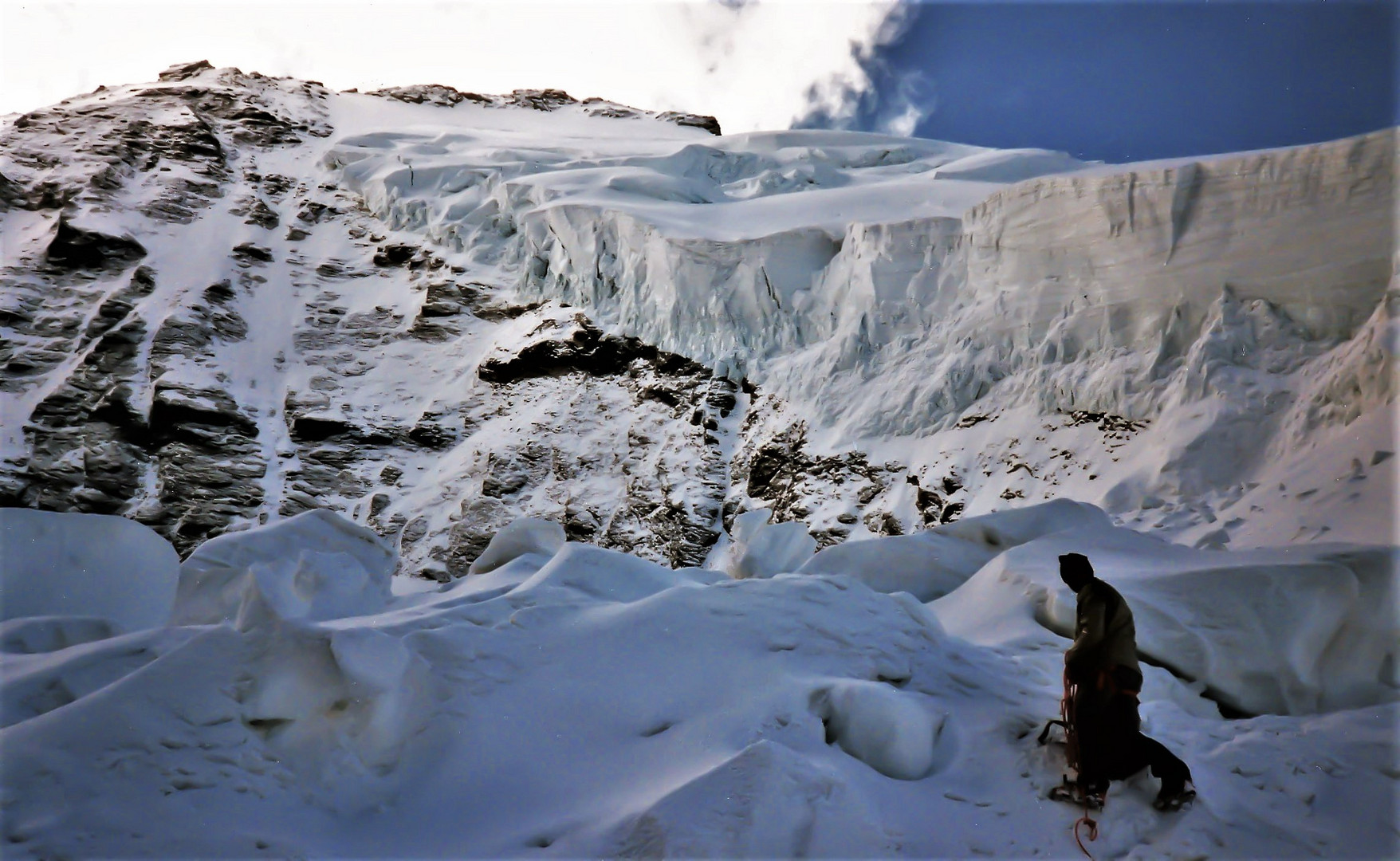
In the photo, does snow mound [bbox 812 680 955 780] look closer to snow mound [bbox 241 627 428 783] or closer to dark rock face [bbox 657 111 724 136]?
snow mound [bbox 241 627 428 783]

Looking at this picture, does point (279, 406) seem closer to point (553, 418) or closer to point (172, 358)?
point (172, 358)

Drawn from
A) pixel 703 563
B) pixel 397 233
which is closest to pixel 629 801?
pixel 703 563

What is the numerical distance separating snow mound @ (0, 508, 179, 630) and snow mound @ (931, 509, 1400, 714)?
5.70 meters

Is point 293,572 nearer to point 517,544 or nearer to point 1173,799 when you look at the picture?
point 517,544

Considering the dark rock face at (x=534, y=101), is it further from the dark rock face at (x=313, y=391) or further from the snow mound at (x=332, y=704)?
the snow mound at (x=332, y=704)

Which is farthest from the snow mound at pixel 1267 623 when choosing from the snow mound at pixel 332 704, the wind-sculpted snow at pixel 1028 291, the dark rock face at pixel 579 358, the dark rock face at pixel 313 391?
the dark rock face at pixel 579 358

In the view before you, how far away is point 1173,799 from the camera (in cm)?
432

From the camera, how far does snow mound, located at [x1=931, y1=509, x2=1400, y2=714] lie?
19.3ft

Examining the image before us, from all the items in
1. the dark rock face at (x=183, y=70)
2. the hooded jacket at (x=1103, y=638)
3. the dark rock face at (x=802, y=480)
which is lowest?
the hooded jacket at (x=1103, y=638)

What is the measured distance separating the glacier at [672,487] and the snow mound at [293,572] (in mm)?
48

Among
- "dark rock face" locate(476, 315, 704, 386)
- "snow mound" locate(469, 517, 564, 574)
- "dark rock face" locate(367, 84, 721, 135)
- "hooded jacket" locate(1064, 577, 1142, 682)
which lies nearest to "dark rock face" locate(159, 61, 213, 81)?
"dark rock face" locate(367, 84, 721, 135)

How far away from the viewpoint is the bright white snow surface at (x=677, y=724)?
13.9 ft

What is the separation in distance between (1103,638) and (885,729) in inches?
44.3

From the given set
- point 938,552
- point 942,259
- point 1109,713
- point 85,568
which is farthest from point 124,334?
point 1109,713
